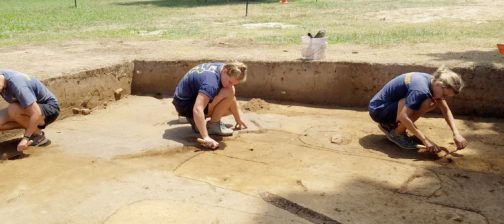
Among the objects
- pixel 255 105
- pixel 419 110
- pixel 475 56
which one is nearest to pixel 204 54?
pixel 255 105

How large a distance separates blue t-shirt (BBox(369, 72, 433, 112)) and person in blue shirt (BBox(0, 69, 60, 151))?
121 inches

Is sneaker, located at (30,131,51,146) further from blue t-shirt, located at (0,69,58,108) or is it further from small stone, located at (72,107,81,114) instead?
small stone, located at (72,107,81,114)

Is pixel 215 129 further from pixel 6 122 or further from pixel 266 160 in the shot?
pixel 6 122

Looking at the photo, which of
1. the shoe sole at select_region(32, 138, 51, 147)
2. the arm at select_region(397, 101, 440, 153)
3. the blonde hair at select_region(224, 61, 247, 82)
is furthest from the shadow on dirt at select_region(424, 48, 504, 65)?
the shoe sole at select_region(32, 138, 51, 147)

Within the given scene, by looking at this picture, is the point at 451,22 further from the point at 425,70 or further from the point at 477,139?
the point at 477,139

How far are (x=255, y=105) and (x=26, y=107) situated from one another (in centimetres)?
274

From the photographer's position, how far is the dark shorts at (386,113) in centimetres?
461

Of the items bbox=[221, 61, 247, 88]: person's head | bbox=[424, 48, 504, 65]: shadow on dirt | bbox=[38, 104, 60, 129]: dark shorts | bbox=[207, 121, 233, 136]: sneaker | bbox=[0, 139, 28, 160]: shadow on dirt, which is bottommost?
bbox=[0, 139, 28, 160]: shadow on dirt

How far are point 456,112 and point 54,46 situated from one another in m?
6.18

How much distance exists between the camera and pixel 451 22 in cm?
1045

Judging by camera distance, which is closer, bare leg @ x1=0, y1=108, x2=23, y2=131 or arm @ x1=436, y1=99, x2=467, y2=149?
arm @ x1=436, y1=99, x2=467, y2=149

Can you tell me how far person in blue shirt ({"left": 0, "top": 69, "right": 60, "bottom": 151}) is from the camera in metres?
4.23

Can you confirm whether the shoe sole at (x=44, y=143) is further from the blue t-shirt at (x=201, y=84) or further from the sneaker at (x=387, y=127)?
the sneaker at (x=387, y=127)

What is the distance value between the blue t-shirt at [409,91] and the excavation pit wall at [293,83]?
132 centimetres
